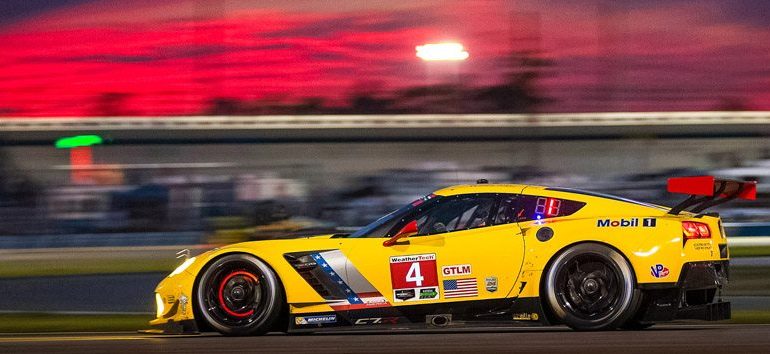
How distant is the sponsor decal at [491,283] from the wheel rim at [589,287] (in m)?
0.39

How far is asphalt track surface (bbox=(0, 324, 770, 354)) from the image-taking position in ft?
20.5

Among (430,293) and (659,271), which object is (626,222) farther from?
(430,293)

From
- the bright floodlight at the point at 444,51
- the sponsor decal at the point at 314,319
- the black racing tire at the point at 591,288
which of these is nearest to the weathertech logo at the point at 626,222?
the black racing tire at the point at 591,288

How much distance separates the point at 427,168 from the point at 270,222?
8168 millimetres

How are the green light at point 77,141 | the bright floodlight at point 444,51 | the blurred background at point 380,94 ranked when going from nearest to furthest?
the blurred background at point 380,94, the green light at point 77,141, the bright floodlight at point 444,51

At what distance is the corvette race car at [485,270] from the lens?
7.39 metres

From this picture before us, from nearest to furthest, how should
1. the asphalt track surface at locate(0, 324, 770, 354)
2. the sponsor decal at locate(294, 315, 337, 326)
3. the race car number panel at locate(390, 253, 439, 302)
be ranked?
the asphalt track surface at locate(0, 324, 770, 354)
the race car number panel at locate(390, 253, 439, 302)
the sponsor decal at locate(294, 315, 337, 326)

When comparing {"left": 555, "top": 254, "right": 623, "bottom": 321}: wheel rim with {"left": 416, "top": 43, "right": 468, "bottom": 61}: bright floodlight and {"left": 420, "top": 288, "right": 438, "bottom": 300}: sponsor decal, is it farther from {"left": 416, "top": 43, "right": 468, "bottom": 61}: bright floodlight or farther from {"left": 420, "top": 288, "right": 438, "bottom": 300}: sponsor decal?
{"left": 416, "top": 43, "right": 468, "bottom": 61}: bright floodlight

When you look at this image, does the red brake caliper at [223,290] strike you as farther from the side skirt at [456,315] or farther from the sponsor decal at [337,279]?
the side skirt at [456,315]

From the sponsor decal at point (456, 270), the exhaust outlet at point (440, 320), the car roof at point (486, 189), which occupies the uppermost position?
the car roof at point (486, 189)

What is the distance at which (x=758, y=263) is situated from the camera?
57.8 ft

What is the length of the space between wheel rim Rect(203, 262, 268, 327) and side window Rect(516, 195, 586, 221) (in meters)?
1.77

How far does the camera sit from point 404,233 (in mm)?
7574

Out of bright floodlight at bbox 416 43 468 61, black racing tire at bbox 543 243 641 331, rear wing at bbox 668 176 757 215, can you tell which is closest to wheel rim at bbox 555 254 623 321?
black racing tire at bbox 543 243 641 331
